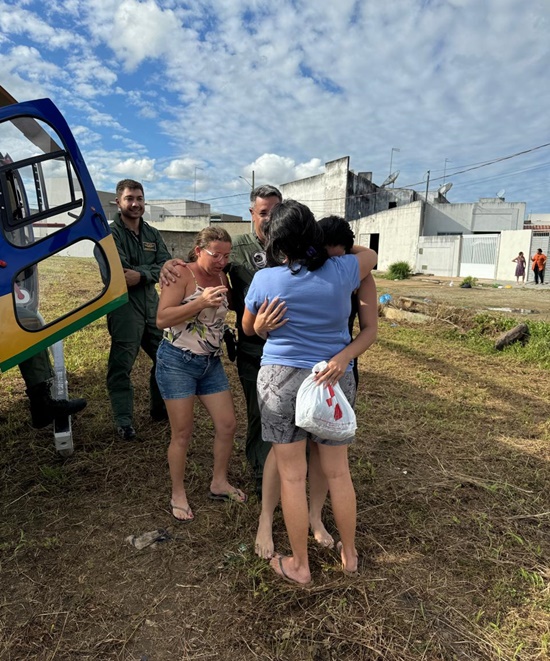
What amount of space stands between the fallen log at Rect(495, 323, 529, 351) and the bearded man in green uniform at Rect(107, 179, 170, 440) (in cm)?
560

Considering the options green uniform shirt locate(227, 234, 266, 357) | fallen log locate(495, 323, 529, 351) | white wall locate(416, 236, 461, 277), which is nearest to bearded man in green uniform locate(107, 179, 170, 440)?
green uniform shirt locate(227, 234, 266, 357)

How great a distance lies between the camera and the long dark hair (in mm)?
1776

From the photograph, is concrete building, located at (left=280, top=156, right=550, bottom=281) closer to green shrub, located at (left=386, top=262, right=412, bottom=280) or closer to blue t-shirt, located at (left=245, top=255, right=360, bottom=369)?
green shrub, located at (left=386, top=262, right=412, bottom=280)

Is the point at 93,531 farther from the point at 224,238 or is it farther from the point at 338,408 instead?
the point at 224,238

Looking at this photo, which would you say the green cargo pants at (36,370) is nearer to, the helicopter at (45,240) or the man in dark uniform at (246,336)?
the helicopter at (45,240)

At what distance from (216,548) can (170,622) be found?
1.58 ft

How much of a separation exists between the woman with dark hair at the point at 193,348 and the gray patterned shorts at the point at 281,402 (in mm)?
533

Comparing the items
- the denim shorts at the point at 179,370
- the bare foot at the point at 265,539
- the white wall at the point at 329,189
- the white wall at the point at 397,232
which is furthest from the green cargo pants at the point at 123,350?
the white wall at the point at 329,189

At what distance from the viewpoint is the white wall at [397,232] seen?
86.2 ft

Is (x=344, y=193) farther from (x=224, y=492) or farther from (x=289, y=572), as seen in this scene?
(x=289, y=572)

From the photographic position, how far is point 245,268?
103 inches

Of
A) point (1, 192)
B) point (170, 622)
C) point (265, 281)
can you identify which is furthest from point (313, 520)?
point (1, 192)

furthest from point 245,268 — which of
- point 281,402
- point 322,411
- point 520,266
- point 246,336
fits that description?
point 520,266

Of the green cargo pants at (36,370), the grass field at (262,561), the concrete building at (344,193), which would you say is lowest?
the grass field at (262,561)
